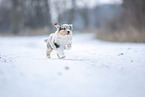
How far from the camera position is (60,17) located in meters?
30.0

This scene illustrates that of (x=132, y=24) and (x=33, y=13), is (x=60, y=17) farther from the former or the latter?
(x=132, y=24)

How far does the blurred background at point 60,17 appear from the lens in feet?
36.6

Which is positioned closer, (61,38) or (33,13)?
(61,38)

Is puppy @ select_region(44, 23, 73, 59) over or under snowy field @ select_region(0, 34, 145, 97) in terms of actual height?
over

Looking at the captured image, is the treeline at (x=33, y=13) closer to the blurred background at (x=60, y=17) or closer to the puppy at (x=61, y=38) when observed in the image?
the blurred background at (x=60, y=17)

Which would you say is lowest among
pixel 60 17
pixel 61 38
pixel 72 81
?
pixel 60 17

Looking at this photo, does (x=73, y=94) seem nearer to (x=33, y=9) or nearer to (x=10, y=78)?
(x=10, y=78)

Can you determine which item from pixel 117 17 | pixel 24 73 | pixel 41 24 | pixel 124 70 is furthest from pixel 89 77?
pixel 41 24

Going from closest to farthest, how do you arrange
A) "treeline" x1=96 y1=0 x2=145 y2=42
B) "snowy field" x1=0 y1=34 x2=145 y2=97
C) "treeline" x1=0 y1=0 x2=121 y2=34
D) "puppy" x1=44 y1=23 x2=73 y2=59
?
"snowy field" x1=0 y1=34 x2=145 y2=97 < "puppy" x1=44 y1=23 x2=73 y2=59 < "treeline" x1=96 y1=0 x2=145 y2=42 < "treeline" x1=0 y1=0 x2=121 y2=34

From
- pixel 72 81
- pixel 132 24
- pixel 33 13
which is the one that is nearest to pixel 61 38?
pixel 72 81

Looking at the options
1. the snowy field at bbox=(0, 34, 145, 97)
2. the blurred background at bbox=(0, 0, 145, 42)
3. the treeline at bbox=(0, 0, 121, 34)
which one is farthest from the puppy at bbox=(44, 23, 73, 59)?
the treeline at bbox=(0, 0, 121, 34)

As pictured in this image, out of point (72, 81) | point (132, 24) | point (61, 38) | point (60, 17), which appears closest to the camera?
point (72, 81)

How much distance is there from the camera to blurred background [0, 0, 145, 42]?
36.6 ft

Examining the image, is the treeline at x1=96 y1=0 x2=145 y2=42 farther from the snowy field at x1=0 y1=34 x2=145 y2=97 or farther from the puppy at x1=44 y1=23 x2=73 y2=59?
the snowy field at x1=0 y1=34 x2=145 y2=97
